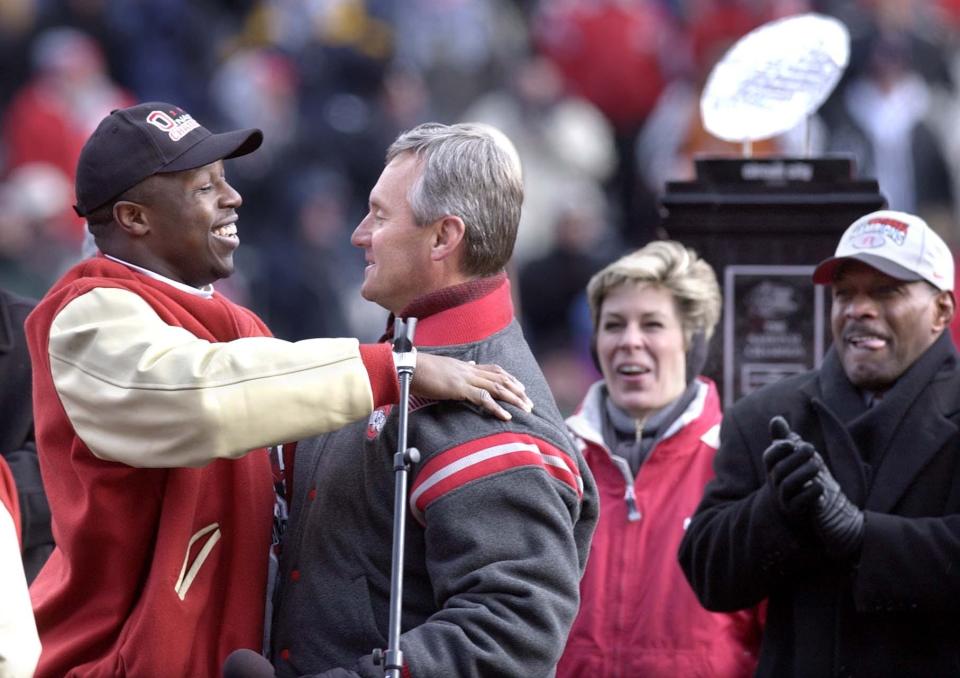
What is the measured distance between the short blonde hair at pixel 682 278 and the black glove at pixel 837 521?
1222 mm

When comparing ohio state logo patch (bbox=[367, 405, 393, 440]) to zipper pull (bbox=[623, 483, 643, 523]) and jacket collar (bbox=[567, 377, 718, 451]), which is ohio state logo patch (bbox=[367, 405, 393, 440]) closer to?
zipper pull (bbox=[623, 483, 643, 523])

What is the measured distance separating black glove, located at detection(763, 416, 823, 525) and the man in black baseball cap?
3.31 ft

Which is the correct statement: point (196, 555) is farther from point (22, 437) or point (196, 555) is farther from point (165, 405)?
point (22, 437)

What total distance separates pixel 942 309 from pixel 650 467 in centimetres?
112

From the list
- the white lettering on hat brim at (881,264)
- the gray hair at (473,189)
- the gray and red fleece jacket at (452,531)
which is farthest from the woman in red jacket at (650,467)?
the gray hair at (473,189)

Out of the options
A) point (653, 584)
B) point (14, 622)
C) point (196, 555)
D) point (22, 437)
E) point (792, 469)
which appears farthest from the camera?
point (22, 437)

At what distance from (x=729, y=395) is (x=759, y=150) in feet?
19.0

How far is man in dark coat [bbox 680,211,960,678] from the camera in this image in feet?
14.9

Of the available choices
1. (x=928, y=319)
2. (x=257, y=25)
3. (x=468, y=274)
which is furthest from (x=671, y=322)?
(x=257, y=25)

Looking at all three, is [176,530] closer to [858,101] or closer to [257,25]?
[858,101]

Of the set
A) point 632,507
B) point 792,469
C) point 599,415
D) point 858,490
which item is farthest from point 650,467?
point 792,469

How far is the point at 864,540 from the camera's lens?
4.58 meters

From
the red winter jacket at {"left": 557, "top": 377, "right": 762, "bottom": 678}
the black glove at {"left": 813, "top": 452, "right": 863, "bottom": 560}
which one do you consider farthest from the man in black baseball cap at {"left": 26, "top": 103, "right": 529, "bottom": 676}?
the red winter jacket at {"left": 557, "top": 377, "right": 762, "bottom": 678}

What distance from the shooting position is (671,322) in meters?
5.83
